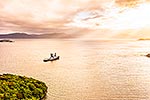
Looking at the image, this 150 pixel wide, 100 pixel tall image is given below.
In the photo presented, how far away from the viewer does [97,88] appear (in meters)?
48.4

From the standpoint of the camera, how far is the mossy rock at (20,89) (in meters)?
34.6

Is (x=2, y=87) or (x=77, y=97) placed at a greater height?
(x=2, y=87)

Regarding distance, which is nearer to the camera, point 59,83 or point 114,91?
point 114,91

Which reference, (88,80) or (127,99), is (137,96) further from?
(88,80)

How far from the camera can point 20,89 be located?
126 feet

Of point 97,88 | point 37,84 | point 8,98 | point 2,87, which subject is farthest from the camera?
point 97,88

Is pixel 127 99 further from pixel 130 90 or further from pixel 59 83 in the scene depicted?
pixel 59 83

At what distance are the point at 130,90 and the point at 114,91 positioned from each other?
346 centimetres

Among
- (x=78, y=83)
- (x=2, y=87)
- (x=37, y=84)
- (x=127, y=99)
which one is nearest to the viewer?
(x=2, y=87)

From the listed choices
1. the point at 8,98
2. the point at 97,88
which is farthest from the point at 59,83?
the point at 8,98

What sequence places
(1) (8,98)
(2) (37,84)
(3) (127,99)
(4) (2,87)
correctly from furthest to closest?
(2) (37,84)
(3) (127,99)
(4) (2,87)
(1) (8,98)

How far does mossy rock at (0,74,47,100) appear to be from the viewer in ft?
113

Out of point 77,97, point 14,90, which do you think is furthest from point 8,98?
point 77,97

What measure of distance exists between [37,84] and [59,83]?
A: 31.8 feet
